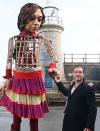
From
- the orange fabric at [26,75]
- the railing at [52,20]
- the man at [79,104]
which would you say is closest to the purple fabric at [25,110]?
the orange fabric at [26,75]

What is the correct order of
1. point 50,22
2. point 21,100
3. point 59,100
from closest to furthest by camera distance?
point 21,100 < point 59,100 < point 50,22

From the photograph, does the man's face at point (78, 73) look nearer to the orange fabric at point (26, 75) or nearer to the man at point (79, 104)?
the man at point (79, 104)

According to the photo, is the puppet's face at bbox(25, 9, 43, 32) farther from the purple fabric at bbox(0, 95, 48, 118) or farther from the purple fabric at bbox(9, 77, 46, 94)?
the purple fabric at bbox(0, 95, 48, 118)

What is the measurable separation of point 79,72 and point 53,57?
39 cm

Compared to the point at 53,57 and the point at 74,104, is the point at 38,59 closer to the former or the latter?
the point at 53,57

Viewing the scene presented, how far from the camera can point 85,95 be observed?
14.4 feet

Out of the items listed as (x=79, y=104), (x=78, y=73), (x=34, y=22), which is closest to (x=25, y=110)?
(x=79, y=104)

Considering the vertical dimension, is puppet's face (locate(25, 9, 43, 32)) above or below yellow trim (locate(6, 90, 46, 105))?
above

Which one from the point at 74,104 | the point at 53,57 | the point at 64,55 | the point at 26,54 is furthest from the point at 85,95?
the point at 64,55

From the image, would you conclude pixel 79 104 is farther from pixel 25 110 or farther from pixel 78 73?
pixel 25 110

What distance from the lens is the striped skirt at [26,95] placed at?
3.99 metres

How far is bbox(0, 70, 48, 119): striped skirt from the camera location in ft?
13.1

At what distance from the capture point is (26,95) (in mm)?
4008

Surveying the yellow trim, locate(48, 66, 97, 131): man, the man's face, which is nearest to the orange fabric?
the yellow trim
